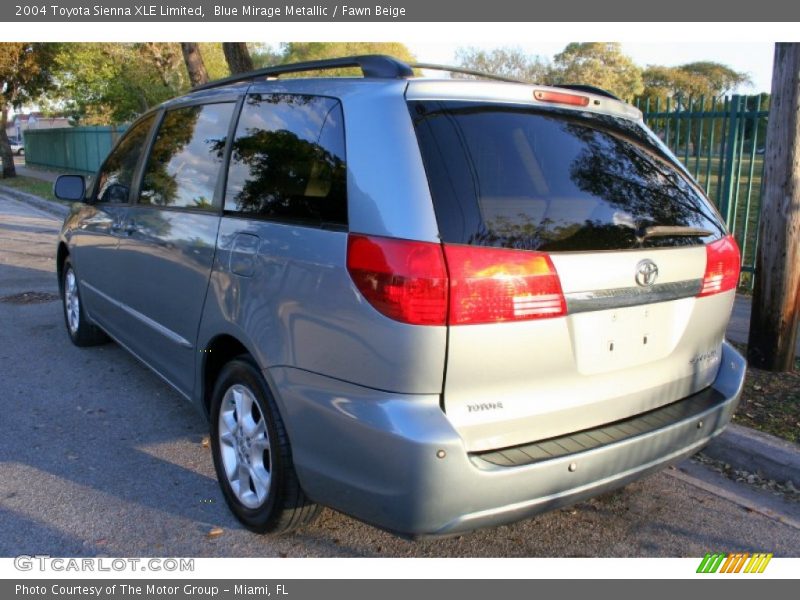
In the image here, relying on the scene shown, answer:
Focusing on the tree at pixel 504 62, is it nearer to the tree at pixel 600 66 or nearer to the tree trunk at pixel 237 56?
the tree at pixel 600 66

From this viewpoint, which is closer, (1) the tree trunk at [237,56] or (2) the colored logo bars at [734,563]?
(2) the colored logo bars at [734,563]

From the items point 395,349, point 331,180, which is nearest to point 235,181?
point 331,180

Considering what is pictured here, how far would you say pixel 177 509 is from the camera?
10.8 feet

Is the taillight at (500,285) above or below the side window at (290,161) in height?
below

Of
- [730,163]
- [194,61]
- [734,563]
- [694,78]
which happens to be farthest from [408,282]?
[694,78]

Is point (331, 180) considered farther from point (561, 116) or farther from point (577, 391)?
point (577, 391)

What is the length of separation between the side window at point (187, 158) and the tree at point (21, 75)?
26.2 metres

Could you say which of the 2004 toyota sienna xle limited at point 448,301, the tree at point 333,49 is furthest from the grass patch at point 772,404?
the tree at point 333,49

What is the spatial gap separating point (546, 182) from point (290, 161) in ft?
3.48

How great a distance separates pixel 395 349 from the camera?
2273 mm

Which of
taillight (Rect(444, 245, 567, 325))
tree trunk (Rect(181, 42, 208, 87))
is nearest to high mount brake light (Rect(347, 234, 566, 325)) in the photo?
taillight (Rect(444, 245, 567, 325))

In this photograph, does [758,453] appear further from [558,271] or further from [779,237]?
[558,271]

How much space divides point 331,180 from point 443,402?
3.12 feet

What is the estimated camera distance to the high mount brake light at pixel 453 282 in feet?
7.41
